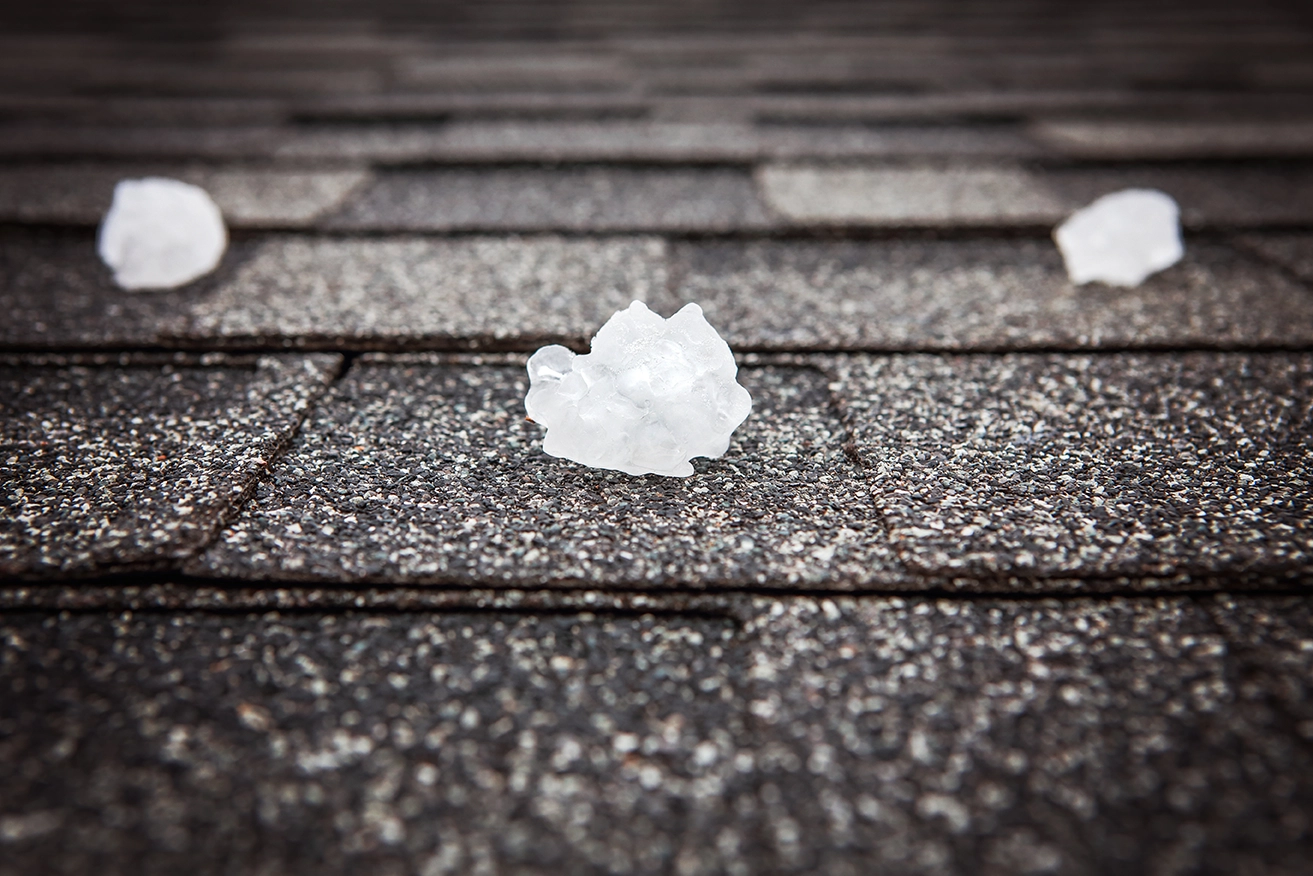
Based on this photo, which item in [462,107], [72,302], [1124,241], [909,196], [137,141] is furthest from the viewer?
[462,107]

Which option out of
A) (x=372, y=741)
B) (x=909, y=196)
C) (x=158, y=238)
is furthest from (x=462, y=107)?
(x=372, y=741)

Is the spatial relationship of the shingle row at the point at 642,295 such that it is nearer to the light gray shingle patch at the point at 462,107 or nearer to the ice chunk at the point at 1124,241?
the ice chunk at the point at 1124,241

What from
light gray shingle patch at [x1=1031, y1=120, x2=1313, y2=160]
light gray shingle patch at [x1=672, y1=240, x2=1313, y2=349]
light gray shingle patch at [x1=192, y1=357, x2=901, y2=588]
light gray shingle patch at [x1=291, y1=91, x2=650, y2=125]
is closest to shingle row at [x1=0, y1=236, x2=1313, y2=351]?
light gray shingle patch at [x1=672, y1=240, x2=1313, y2=349]

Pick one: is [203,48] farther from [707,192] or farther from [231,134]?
[707,192]

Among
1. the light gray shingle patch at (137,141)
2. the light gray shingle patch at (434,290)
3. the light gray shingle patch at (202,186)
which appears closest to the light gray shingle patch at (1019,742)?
the light gray shingle patch at (434,290)

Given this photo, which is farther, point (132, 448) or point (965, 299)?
point (965, 299)

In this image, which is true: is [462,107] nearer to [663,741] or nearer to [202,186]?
[202,186]
